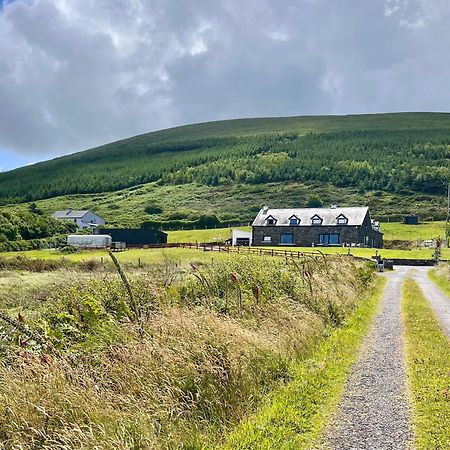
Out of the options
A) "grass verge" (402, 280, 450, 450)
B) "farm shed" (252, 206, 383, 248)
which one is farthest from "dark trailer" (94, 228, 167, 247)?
"grass verge" (402, 280, 450, 450)

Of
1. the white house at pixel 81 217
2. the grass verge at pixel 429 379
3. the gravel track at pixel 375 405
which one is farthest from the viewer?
the white house at pixel 81 217

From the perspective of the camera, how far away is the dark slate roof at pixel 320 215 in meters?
89.2

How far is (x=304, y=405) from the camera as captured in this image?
29.0 ft

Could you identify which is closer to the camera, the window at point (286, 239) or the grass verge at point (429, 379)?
the grass verge at point (429, 379)

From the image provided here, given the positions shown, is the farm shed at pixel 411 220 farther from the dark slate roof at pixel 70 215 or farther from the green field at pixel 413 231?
the dark slate roof at pixel 70 215

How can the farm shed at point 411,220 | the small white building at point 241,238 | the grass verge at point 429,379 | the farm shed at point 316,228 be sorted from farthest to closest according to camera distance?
1. the farm shed at point 411,220
2. the small white building at point 241,238
3. the farm shed at point 316,228
4. the grass verge at point 429,379

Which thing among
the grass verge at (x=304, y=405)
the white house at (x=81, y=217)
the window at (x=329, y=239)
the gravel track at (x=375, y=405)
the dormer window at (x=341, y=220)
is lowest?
the gravel track at (x=375, y=405)

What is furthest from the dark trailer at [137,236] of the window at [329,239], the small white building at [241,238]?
the window at [329,239]

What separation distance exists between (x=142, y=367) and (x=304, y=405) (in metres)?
2.71

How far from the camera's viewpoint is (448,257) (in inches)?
2504

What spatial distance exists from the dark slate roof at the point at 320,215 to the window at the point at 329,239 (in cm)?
180

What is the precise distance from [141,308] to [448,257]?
5882 centimetres

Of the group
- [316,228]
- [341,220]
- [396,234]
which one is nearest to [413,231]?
[396,234]

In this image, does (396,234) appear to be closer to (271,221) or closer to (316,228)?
(316,228)
